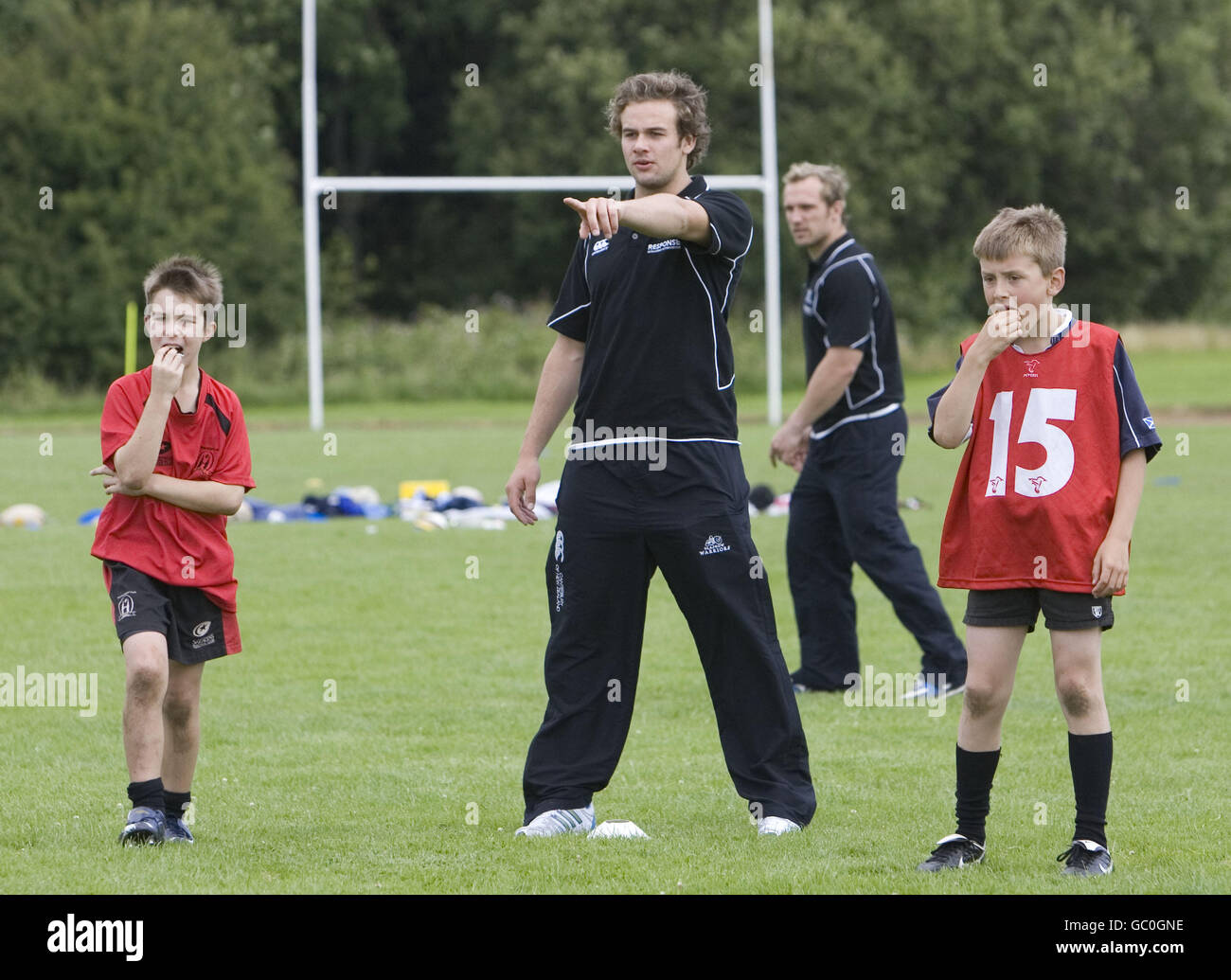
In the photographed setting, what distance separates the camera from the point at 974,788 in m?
4.73

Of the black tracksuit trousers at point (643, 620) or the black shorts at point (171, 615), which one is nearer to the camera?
the black shorts at point (171, 615)

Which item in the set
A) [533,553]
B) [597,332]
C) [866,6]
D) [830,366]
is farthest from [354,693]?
[866,6]

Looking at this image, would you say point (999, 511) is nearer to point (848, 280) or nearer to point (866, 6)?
point (848, 280)

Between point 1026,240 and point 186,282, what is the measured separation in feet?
7.46

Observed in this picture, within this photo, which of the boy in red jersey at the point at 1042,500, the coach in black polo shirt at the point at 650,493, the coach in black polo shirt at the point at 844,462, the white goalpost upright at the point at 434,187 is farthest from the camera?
the white goalpost upright at the point at 434,187

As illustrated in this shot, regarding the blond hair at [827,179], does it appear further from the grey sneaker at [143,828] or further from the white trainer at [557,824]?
the grey sneaker at [143,828]

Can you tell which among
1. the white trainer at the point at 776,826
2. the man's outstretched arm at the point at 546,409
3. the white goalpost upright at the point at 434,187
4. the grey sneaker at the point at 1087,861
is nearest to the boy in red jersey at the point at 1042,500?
the grey sneaker at the point at 1087,861

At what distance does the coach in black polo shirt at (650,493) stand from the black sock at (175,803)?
3.22 feet

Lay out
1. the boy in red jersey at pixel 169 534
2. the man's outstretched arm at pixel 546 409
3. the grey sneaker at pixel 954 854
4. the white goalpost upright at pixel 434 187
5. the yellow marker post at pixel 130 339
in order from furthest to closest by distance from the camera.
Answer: the white goalpost upright at pixel 434 187 → the yellow marker post at pixel 130 339 → the man's outstretched arm at pixel 546 409 → the boy in red jersey at pixel 169 534 → the grey sneaker at pixel 954 854

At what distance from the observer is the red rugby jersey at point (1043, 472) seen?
180 inches

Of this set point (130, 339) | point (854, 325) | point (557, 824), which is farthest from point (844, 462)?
point (130, 339)

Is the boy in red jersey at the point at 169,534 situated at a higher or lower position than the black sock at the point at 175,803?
higher

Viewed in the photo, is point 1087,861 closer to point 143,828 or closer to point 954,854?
point 954,854

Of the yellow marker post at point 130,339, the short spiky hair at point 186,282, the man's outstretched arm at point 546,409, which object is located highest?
the yellow marker post at point 130,339
